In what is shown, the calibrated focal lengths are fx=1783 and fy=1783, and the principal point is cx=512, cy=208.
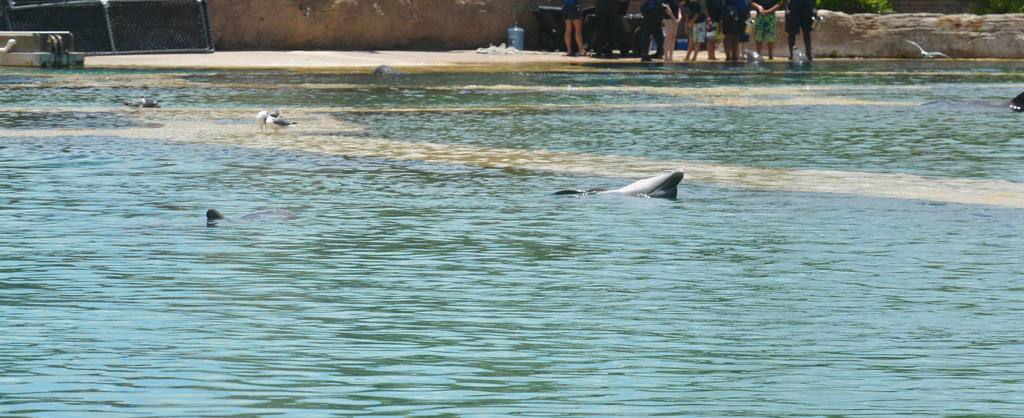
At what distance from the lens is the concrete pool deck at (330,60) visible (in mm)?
25453

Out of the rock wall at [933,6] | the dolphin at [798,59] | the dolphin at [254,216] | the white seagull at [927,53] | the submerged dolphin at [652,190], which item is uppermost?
the dolphin at [254,216]

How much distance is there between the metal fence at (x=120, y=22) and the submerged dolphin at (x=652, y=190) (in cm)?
1898

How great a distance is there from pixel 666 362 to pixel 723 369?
0.17 metres

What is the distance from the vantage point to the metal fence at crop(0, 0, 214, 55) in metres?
26.4

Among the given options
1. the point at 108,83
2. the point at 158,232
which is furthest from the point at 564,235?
the point at 108,83

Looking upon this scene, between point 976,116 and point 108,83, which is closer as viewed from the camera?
point 976,116

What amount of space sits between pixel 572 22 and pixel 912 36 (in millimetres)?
6749

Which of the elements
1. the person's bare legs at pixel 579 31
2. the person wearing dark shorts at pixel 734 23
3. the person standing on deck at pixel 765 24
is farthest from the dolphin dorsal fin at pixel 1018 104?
the person's bare legs at pixel 579 31

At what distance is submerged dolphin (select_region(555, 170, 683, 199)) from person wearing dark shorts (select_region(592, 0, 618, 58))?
19874mm

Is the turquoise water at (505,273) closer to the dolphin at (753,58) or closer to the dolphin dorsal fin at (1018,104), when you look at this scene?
the dolphin dorsal fin at (1018,104)

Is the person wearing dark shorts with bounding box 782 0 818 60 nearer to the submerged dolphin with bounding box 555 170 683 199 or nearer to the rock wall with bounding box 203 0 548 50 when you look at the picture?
the rock wall with bounding box 203 0 548 50

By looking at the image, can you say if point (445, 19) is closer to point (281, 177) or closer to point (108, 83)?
point (108, 83)

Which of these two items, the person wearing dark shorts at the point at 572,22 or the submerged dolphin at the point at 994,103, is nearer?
the submerged dolphin at the point at 994,103

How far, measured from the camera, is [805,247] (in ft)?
23.2
